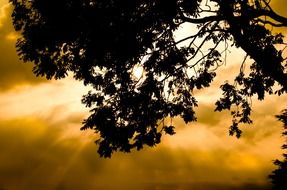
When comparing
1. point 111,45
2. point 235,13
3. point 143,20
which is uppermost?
point 235,13

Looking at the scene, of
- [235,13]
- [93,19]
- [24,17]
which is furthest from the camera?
[235,13]

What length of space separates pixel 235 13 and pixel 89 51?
5151 mm

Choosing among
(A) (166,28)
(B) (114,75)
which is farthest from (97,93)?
(A) (166,28)

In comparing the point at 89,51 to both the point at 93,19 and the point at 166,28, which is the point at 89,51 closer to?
the point at 93,19

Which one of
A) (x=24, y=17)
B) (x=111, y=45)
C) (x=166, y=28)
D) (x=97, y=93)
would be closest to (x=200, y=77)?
(x=166, y=28)

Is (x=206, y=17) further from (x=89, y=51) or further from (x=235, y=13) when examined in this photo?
(x=89, y=51)

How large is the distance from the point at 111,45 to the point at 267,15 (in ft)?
16.0

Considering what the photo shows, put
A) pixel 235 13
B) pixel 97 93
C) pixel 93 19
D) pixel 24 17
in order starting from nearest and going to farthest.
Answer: pixel 93 19, pixel 24 17, pixel 235 13, pixel 97 93

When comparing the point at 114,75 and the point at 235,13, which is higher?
the point at 235,13

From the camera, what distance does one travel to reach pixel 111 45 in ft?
42.4

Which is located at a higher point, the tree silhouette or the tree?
the tree

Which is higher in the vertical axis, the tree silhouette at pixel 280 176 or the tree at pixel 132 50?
the tree at pixel 132 50

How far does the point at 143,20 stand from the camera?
43.9ft

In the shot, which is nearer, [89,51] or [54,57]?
[89,51]
